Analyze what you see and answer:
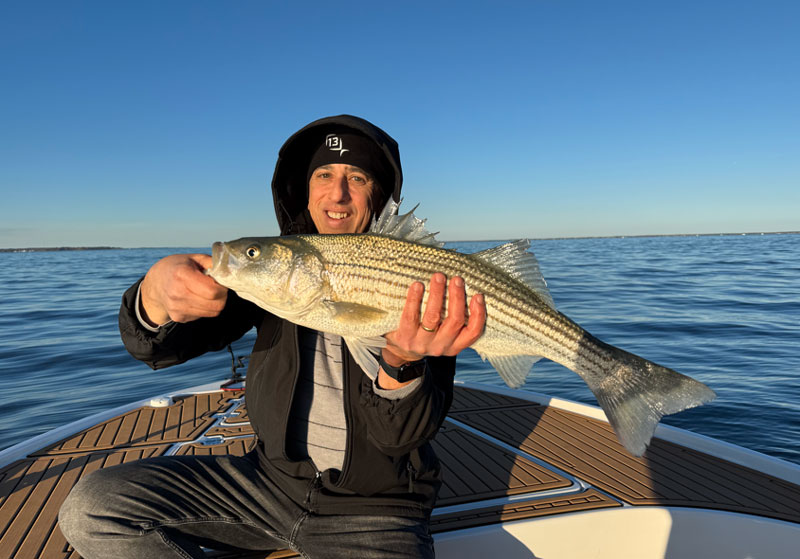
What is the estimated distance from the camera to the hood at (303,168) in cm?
418

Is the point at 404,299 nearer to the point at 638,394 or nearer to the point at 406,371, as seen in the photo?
the point at 406,371

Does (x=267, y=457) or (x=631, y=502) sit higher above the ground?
(x=267, y=457)

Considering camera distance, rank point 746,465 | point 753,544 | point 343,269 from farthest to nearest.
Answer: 1. point 746,465
2. point 753,544
3. point 343,269

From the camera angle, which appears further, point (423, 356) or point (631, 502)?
point (631, 502)

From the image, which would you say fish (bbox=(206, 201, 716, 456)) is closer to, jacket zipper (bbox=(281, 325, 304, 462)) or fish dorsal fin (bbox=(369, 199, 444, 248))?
fish dorsal fin (bbox=(369, 199, 444, 248))

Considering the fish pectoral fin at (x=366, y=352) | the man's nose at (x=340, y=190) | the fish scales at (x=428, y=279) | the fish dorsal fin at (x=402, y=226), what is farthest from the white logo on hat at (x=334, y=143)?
the fish pectoral fin at (x=366, y=352)

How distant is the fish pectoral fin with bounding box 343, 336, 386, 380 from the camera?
304cm

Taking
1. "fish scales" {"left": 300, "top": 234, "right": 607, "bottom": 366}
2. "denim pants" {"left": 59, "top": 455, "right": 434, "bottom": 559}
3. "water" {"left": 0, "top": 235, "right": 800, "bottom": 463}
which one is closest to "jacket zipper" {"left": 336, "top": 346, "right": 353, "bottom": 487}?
"denim pants" {"left": 59, "top": 455, "right": 434, "bottom": 559}

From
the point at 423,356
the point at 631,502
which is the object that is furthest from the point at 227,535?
the point at 631,502

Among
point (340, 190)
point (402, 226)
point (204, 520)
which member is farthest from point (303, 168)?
point (204, 520)

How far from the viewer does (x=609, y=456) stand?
528 cm

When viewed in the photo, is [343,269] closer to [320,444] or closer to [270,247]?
[270,247]

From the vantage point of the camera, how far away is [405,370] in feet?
9.87

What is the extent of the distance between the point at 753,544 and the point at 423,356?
3.52 meters
